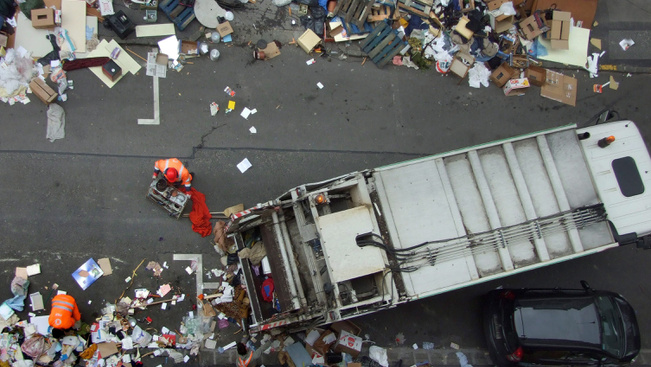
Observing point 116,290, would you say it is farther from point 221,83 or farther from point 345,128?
point 345,128

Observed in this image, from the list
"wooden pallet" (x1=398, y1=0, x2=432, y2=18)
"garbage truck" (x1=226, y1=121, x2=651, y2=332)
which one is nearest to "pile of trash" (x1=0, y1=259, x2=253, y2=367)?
"garbage truck" (x1=226, y1=121, x2=651, y2=332)

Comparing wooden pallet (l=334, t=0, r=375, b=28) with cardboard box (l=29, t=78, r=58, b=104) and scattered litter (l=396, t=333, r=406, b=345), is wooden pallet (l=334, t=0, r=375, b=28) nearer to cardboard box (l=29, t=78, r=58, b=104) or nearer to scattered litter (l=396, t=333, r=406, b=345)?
cardboard box (l=29, t=78, r=58, b=104)

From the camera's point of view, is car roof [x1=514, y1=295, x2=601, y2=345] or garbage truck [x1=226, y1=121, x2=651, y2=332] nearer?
garbage truck [x1=226, y1=121, x2=651, y2=332]

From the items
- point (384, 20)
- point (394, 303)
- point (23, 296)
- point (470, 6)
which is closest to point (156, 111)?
point (23, 296)

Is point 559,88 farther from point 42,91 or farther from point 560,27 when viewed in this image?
point 42,91

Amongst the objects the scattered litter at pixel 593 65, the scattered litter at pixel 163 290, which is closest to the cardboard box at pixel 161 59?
the scattered litter at pixel 163 290

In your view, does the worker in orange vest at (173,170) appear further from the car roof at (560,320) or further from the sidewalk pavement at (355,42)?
the car roof at (560,320)
